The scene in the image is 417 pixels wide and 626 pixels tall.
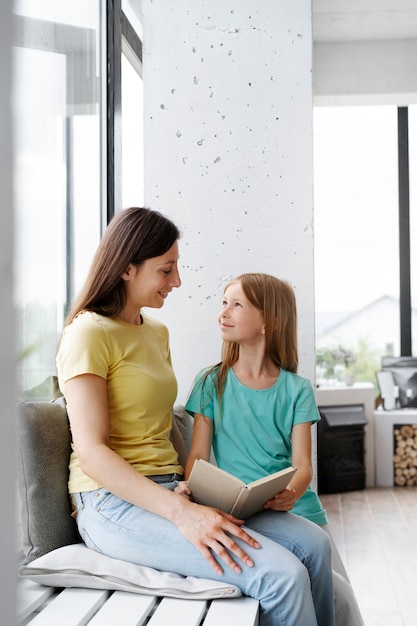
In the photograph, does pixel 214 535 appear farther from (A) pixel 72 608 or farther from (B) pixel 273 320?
(B) pixel 273 320

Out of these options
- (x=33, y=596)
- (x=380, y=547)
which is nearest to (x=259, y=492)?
(x=33, y=596)

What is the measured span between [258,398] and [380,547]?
183 cm

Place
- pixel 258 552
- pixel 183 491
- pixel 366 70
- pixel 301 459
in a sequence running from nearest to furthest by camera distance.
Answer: pixel 258 552
pixel 183 491
pixel 301 459
pixel 366 70

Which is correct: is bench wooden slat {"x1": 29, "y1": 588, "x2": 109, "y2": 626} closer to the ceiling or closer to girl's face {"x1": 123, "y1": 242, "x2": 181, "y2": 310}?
girl's face {"x1": 123, "y1": 242, "x2": 181, "y2": 310}

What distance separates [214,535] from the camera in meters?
1.55

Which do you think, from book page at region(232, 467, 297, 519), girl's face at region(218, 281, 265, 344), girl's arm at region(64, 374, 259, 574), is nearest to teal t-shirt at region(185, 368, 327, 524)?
girl's face at region(218, 281, 265, 344)

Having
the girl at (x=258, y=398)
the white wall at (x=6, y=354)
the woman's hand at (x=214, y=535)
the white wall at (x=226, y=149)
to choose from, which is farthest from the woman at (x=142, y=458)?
the white wall at (x=6, y=354)

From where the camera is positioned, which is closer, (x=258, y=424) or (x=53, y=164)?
(x=258, y=424)

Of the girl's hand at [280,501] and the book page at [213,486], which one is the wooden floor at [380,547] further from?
the book page at [213,486]

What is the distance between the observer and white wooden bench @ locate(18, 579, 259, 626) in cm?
141

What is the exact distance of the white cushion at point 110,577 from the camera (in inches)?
60.0

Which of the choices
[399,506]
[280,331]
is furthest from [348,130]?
[280,331]

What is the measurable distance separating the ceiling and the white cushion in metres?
4.01

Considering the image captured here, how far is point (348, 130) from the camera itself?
577cm
